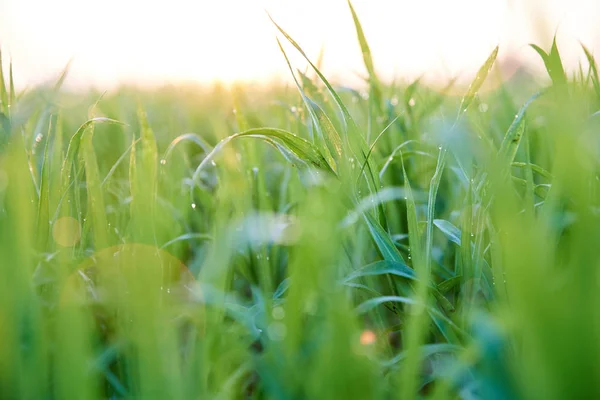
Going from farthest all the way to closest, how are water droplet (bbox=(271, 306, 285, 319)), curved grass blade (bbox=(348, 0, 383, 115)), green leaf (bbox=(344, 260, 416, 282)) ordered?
1. curved grass blade (bbox=(348, 0, 383, 115))
2. green leaf (bbox=(344, 260, 416, 282))
3. water droplet (bbox=(271, 306, 285, 319))

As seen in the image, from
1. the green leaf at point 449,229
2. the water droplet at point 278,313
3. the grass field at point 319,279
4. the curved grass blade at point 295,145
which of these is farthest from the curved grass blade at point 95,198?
the green leaf at point 449,229

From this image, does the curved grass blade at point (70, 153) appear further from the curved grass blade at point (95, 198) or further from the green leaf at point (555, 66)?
the green leaf at point (555, 66)

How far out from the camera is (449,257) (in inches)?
37.4

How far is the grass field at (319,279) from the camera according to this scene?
41cm

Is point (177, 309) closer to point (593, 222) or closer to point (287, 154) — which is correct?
point (287, 154)

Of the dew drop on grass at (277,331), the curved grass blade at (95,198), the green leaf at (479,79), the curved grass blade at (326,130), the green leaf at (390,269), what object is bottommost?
the green leaf at (390,269)

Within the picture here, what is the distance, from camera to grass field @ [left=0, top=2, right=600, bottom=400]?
0.41 meters

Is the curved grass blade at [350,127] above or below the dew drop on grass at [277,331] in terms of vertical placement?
above

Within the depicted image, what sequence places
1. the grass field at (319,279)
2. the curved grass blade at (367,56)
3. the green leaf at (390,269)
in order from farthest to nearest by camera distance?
the curved grass blade at (367,56) → the green leaf at (390,269) → the grass field at (319,279)

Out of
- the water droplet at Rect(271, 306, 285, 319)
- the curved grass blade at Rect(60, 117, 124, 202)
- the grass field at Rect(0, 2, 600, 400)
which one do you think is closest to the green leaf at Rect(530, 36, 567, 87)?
the grass field at Rect(0, 2, 600, 400)

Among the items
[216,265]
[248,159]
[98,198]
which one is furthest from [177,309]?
[248,159]

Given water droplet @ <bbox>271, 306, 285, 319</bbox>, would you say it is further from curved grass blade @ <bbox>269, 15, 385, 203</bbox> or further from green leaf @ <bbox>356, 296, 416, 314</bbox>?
curved grass blade @ <bbox>269, 15, 385, 203</bbox>

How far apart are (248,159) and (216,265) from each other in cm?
54

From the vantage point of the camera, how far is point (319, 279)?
452 mm
